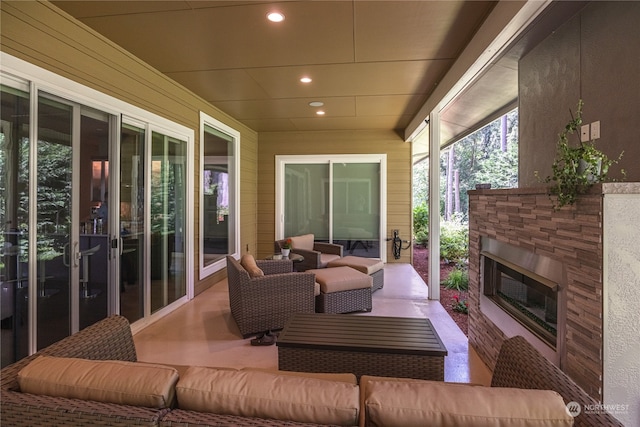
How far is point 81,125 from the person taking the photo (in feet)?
9.39

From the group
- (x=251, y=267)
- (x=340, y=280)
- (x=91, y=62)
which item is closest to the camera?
(x=91, y=62)

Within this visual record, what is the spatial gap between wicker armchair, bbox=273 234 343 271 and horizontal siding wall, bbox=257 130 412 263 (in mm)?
1568

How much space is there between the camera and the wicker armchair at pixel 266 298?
3316mm

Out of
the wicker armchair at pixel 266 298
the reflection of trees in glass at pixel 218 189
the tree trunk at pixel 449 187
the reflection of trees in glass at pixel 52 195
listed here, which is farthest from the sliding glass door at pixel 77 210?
the tree trunk at pixel 449 187

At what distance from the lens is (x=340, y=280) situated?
3920mm

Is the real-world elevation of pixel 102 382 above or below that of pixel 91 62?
below

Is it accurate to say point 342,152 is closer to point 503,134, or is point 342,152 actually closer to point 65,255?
point 503,134

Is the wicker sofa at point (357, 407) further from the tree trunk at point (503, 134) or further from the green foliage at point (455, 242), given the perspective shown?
the green foliage at point (455, 242)

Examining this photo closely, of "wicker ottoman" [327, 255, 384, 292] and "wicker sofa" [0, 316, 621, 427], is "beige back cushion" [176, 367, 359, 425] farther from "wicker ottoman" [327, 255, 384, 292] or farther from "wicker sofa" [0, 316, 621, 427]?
"wicker ottoman" [327, 255, 384, 292]

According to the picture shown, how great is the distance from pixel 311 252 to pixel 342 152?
9.33ft

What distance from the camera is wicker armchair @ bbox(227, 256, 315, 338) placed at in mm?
3316

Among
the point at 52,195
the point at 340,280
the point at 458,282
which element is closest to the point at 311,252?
the point at 340,280

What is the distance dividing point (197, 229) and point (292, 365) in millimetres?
3016

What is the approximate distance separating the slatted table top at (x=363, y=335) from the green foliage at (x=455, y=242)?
5.20m
